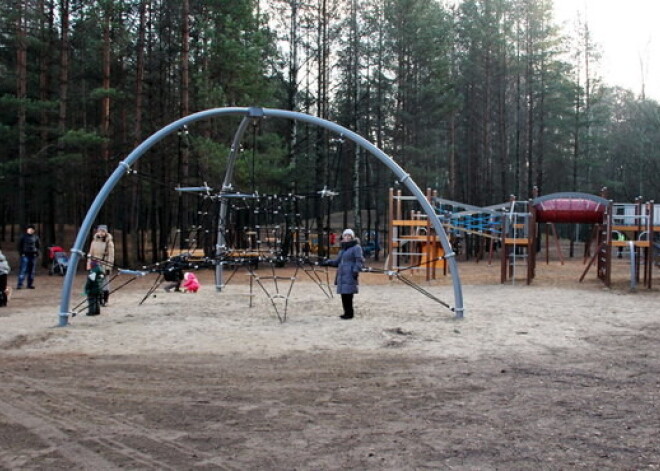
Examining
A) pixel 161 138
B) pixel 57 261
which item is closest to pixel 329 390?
pixel 161 138

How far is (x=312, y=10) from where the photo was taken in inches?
1043

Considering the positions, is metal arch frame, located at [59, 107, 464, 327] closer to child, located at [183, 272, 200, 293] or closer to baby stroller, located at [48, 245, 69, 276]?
child, located at [183, 272, 200, 293]

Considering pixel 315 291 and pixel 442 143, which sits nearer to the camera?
pixel 315 291

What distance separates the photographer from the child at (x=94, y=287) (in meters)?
10.5

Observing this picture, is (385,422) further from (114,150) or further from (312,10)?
(312,10)

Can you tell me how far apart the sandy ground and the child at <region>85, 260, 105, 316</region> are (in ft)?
0.70

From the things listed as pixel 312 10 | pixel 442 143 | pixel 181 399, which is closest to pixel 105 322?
pixel 181 399

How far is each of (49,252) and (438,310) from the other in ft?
46.9

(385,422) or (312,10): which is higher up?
(312,10)

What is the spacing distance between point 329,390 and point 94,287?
608cm

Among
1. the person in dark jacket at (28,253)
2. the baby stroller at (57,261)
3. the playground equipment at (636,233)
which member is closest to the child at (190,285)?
the person in dark jacket at (28,253)

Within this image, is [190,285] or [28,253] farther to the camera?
[28,253]

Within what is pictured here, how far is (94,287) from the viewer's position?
10.6 meters

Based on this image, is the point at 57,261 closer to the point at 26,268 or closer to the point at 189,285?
the point at 26,268
